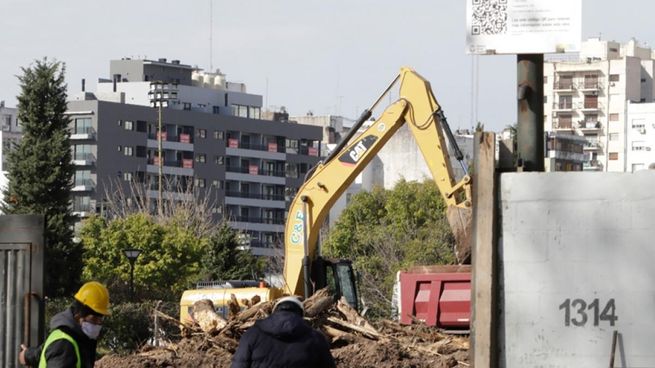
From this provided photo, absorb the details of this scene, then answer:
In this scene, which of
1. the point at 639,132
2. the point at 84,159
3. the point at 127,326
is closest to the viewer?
the point at 127,326

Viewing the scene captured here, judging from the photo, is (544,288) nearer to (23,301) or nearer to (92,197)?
(23,301)

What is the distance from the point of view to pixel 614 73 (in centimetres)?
18900

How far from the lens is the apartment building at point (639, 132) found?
590 ft

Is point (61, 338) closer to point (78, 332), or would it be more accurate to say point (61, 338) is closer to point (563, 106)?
point (78, 332)

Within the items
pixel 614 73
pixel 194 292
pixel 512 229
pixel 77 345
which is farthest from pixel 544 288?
pixel 614 73

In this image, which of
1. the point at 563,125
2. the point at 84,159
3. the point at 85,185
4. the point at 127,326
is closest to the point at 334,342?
the point at 127,326

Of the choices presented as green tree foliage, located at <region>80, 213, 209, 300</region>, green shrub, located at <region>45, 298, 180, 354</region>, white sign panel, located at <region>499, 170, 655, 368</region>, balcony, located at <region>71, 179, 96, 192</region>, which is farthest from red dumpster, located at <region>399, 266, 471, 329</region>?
balcony, located at <region>71, 179, 96, 192</region>

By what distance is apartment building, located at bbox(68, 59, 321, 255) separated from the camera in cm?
13975

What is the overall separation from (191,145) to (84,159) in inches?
541

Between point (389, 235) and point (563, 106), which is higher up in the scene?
point (563, 106)

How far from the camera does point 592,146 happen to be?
612ft

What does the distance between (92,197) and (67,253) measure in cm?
7670

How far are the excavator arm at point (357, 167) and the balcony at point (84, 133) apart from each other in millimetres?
108970

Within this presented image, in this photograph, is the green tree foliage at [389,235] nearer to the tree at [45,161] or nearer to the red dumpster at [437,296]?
the tree at [45,161]
